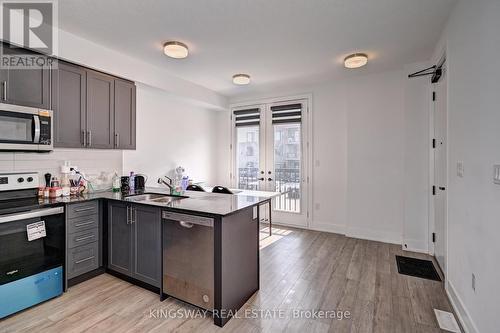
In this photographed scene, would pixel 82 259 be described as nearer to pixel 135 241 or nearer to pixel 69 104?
pixel 135 241

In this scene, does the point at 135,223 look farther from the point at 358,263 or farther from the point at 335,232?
the point at 335,232

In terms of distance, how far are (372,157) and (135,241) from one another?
372 centimetres

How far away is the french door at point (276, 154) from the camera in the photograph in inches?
188

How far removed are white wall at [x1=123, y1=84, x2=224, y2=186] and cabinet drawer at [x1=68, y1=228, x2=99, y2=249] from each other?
3.80ft

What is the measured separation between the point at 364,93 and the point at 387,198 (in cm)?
180

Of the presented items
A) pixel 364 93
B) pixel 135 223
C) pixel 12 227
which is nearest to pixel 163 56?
pixel 135 223

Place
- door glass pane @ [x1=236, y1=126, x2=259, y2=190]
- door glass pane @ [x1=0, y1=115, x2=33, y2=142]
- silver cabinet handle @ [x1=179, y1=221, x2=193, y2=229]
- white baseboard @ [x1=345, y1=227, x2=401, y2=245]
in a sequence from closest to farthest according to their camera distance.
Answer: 1. silver cabinet handle @ [x1=179, y1=221, x2=193, y2=229]
2. door glass pane @ [x1=0, y1=115, x2=33, y2=142]
3. white baseboard @ [x1=345, y1=227, x2=401, y2=245]
4. door glass pane @ [x1=236, y1=126, x2=259, y2=190]

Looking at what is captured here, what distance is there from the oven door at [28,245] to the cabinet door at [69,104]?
0.84m

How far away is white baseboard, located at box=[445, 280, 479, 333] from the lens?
183 centimetres

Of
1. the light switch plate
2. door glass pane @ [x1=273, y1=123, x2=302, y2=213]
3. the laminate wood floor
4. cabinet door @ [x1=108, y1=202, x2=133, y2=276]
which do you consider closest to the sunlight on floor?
door glass pane @ [x1=273, y1=123, x2=302, y2=213]

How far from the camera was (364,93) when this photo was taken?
408 centimetres

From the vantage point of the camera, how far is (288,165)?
4914 mm

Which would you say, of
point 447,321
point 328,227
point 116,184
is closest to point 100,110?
point 116,184

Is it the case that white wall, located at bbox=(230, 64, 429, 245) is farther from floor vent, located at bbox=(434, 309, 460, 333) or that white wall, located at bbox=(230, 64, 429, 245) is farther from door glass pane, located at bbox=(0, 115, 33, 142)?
door glass pane, located at bbox=(0, 115, 33, 142)
